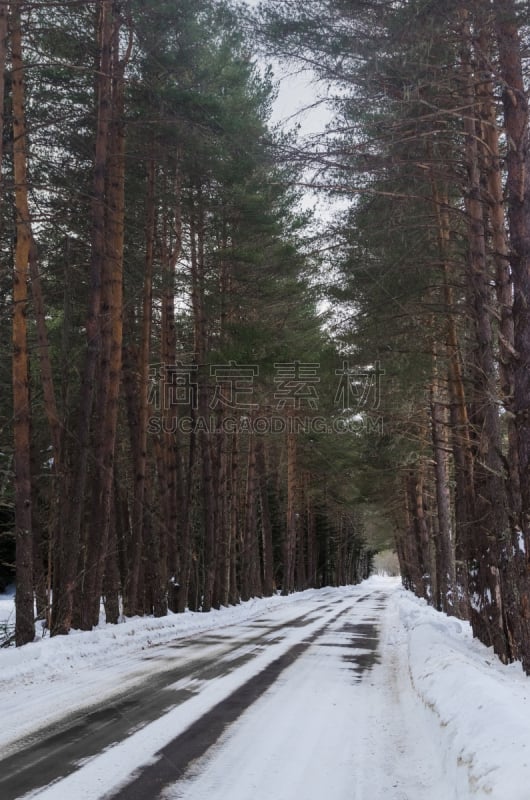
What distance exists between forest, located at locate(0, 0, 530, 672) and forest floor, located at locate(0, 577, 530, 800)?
1891mm

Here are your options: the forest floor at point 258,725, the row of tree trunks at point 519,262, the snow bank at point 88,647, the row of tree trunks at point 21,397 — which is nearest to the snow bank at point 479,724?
the forest floor at point 258,725

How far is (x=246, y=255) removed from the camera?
60.7 feet

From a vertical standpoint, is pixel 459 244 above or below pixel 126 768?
above

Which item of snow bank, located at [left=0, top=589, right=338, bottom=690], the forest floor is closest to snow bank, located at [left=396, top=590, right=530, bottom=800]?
the forest floor

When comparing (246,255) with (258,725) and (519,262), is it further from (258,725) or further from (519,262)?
(258,725)

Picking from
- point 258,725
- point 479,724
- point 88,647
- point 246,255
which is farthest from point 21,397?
point 246,255

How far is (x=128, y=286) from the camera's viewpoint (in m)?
17.7

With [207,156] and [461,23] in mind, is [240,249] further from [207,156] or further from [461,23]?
[461,23]

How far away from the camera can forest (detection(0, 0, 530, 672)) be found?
8195 millimetres

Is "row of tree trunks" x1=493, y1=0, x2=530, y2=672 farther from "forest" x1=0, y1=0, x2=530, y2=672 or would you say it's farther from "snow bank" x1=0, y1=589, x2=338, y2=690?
"snow bank" x1=0, y1=589, x2=338, y2=690

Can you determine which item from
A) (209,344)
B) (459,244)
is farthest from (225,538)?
(459,244)

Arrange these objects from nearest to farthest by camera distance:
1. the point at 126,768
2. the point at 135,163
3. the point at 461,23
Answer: the point at 126,768
the point at 461,23
the point at 135,163

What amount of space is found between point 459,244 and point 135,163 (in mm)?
8716

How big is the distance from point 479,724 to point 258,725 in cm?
215
